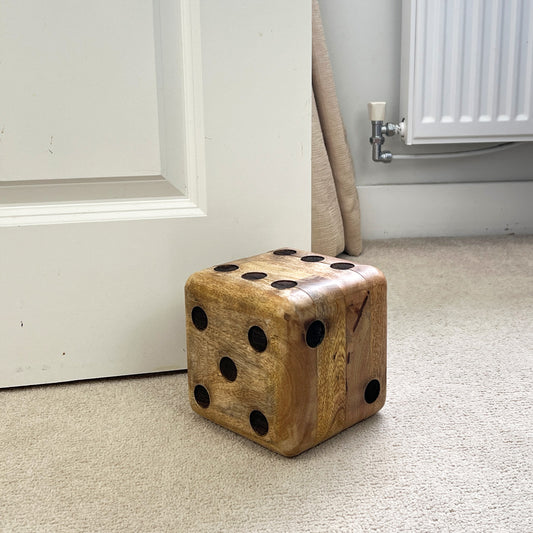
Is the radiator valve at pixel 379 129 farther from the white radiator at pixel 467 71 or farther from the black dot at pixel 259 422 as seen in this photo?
the black dot at pixel 259 422

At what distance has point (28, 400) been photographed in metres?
0.96

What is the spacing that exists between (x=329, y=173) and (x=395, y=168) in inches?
11.8

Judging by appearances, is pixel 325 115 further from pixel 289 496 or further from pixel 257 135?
pixel 289 496

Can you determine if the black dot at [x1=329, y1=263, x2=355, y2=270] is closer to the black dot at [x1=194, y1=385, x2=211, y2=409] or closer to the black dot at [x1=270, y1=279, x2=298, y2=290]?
the black dot at [x1=270, y1=279, x2=298, y2=290]

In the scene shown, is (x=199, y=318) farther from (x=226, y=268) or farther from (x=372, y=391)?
(x=372, y=391)

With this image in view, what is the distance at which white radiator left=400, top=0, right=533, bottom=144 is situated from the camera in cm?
172

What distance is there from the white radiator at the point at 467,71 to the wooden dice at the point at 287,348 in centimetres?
101

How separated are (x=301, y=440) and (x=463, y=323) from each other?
1.85ft

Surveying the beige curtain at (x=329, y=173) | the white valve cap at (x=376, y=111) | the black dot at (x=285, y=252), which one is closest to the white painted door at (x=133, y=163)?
the black dot at (x=285, y=252)

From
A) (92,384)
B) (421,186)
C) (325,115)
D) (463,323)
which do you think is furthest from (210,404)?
(421,186)

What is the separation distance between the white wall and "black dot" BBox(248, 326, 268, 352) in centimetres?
116

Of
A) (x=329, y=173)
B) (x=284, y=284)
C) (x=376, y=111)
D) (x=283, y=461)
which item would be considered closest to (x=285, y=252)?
(x=284, y=284)

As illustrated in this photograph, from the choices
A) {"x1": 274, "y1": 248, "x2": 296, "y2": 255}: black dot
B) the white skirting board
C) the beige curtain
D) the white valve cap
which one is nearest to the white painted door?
{"x1": 274, "y1": 248, "x2": 296, "y2": 255}: black dot

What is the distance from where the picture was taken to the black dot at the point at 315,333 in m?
0.77
